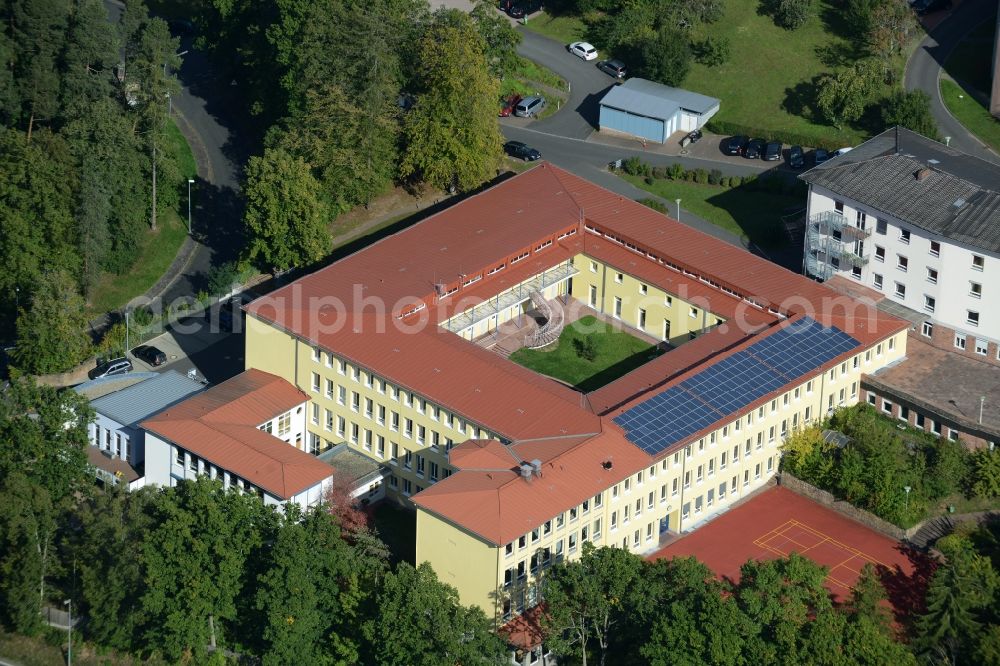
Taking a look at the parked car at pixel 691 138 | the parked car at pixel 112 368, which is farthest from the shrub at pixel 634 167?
the parked car at pixel 112 368

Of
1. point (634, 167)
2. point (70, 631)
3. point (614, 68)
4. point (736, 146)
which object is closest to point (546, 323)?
point (634, 167)

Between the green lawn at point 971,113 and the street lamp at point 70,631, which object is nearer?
the street lamp at point 70,631

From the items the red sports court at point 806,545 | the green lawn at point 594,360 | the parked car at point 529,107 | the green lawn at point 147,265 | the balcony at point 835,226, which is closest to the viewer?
the red sports court at point 806,545

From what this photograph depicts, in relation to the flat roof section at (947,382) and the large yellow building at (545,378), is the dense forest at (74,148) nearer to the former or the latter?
the large yellow building at (545,378)

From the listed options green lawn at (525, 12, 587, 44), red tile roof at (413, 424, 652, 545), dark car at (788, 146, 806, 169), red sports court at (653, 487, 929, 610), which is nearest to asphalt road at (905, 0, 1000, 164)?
dark car at (788, 146, 806, 169)

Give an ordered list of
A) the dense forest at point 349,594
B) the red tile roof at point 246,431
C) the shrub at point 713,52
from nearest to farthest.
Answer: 1. the dense forest at point 349,594
2. the red tile roof at point 246,431
3. the shrub at point 713,52

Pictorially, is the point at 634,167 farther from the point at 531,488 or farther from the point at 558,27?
the point at 531,488
